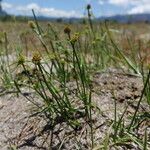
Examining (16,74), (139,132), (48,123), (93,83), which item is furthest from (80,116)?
(16,74)

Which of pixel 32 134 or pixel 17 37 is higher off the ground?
pixel 17 37

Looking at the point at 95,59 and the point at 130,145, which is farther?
the point at 95,59

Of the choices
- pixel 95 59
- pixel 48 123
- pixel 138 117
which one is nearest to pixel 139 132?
pixel 138 117

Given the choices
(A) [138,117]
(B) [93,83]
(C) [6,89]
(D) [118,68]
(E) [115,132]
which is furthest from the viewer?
(D) [118,68]

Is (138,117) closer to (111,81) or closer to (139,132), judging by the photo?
(139,132)

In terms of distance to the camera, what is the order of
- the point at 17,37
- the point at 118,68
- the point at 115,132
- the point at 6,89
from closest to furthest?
the point at 115,132
the point at 6,89
the point at 118,68
the point at 17,37

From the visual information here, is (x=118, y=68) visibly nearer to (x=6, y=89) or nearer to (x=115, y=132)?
(x=6, y=89)
